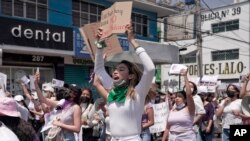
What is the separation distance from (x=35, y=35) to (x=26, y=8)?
1.82 meters

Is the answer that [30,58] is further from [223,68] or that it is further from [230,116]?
[223,68]

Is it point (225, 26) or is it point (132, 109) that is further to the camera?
point (225, 26)

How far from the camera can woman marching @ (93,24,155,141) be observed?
14.0 ft

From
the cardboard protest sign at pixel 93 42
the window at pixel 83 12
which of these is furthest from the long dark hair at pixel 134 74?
the window at pixel 83 12

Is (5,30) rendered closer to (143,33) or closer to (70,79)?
(70,79)

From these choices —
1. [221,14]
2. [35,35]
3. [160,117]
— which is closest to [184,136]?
[160,117]

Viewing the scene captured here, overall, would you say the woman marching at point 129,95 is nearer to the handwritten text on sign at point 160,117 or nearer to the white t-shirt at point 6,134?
the white t-shirt at point 6,134

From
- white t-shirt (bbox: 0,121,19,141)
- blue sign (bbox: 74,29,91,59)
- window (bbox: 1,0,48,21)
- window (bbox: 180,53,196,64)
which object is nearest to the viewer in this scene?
white t-shirt (bbox: 0,121,19,141)

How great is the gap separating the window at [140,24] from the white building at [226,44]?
13.9m

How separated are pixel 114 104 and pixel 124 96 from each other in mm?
120

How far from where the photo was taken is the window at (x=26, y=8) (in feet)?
58.6

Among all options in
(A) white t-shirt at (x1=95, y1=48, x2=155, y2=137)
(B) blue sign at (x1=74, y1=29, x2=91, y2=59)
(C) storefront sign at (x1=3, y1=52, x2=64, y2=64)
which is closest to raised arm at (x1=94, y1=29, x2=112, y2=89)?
(A) white t-shirt at (x1=95, y1=48, x2=155, y2=137)

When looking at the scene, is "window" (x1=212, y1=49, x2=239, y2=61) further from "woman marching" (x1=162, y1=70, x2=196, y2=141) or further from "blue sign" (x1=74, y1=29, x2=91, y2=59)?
"woman marching" (x1=162, y1=70, x2=196, y2=141)

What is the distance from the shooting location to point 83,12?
21.5 metres
